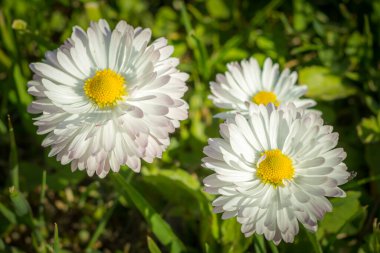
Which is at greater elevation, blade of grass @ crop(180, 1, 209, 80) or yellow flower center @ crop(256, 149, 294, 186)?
blade of grass @ crop(180, 1, 209, 80)

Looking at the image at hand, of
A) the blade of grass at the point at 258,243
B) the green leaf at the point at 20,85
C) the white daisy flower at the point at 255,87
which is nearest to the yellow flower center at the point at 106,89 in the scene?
the white daisy flower at the point at 255,87

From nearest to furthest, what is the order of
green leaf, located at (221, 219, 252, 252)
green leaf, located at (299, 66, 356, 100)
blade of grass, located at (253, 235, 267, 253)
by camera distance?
blade of grass, located at (253, 235, 267, 253) → green leaf, located at (221, 219, 252, 252) → green leaf, located at (299, 66, 356, 100)

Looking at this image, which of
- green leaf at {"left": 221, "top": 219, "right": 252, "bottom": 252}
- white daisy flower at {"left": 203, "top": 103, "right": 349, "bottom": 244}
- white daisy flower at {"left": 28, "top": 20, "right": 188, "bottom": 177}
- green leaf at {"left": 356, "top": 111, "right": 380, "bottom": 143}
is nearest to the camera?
white daisy flower at {"left": 203, "top": 103, "right": 349, "bottom": 244}

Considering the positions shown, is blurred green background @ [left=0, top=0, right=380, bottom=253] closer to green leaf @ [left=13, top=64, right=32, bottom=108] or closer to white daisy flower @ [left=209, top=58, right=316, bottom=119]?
green leaf @ [left=13, top=64, right=32, bottom=108]

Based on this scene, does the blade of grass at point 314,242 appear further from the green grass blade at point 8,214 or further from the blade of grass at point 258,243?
the green grass blade at point 8,214

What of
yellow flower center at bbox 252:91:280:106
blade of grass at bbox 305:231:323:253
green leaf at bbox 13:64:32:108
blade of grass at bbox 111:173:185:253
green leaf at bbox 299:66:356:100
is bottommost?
blade of grass at bbox 305:231:323:253

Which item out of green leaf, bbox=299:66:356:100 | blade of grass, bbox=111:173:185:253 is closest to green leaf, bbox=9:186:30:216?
blade of grass, bbox=111:173:185:253

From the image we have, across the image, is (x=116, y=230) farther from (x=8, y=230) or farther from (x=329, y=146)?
(x=329, y=146)

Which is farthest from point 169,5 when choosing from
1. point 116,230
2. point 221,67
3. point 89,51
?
point 116,230
